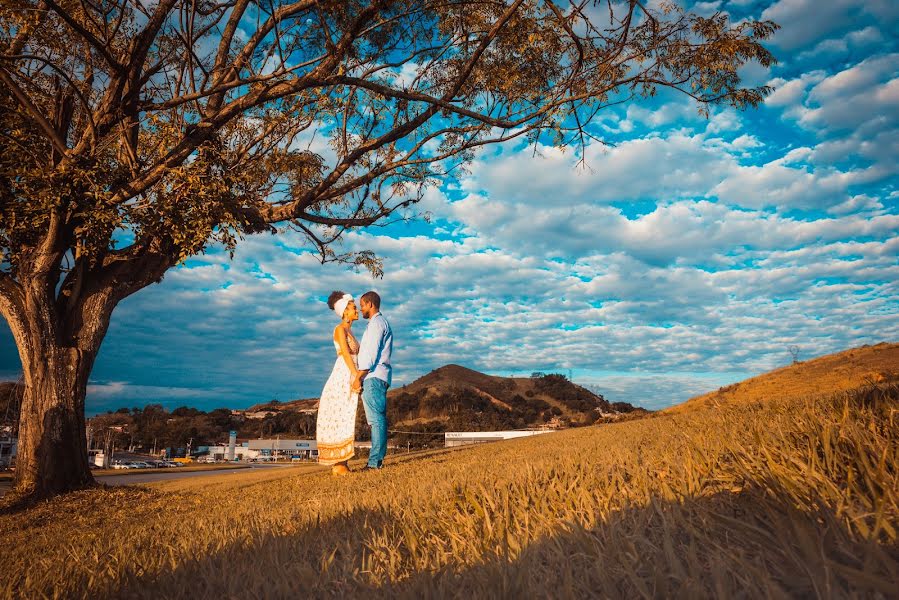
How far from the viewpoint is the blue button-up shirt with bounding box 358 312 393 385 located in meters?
8.63

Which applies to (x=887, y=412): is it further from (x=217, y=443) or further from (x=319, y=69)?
(x=217, y=443)

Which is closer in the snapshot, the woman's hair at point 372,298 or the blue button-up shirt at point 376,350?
the blue button-up shirt at point 376,350

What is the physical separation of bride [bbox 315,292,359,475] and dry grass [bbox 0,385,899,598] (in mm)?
5024

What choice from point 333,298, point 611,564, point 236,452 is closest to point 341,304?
point 333,298

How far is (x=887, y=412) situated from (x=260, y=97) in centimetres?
872

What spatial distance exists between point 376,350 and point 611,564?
7216mm

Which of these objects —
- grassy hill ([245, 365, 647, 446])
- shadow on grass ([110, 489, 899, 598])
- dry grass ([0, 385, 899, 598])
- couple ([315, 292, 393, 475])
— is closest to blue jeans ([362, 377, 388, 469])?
couple ([315, 292, 393, 475])

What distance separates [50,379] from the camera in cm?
959

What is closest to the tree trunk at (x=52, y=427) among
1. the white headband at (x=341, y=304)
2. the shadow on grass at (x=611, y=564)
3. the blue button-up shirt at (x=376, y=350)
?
the white headband at (x=341, y=304)

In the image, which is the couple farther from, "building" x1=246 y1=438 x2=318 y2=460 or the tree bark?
"building" x1=246 y1=438 x2=318 y2=460

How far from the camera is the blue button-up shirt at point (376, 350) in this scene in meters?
8.63

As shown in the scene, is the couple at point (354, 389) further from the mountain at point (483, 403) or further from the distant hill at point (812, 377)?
the mountain at point (483, 403)

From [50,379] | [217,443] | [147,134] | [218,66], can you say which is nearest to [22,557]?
[50,379]

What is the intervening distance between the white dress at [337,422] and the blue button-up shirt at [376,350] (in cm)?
66
